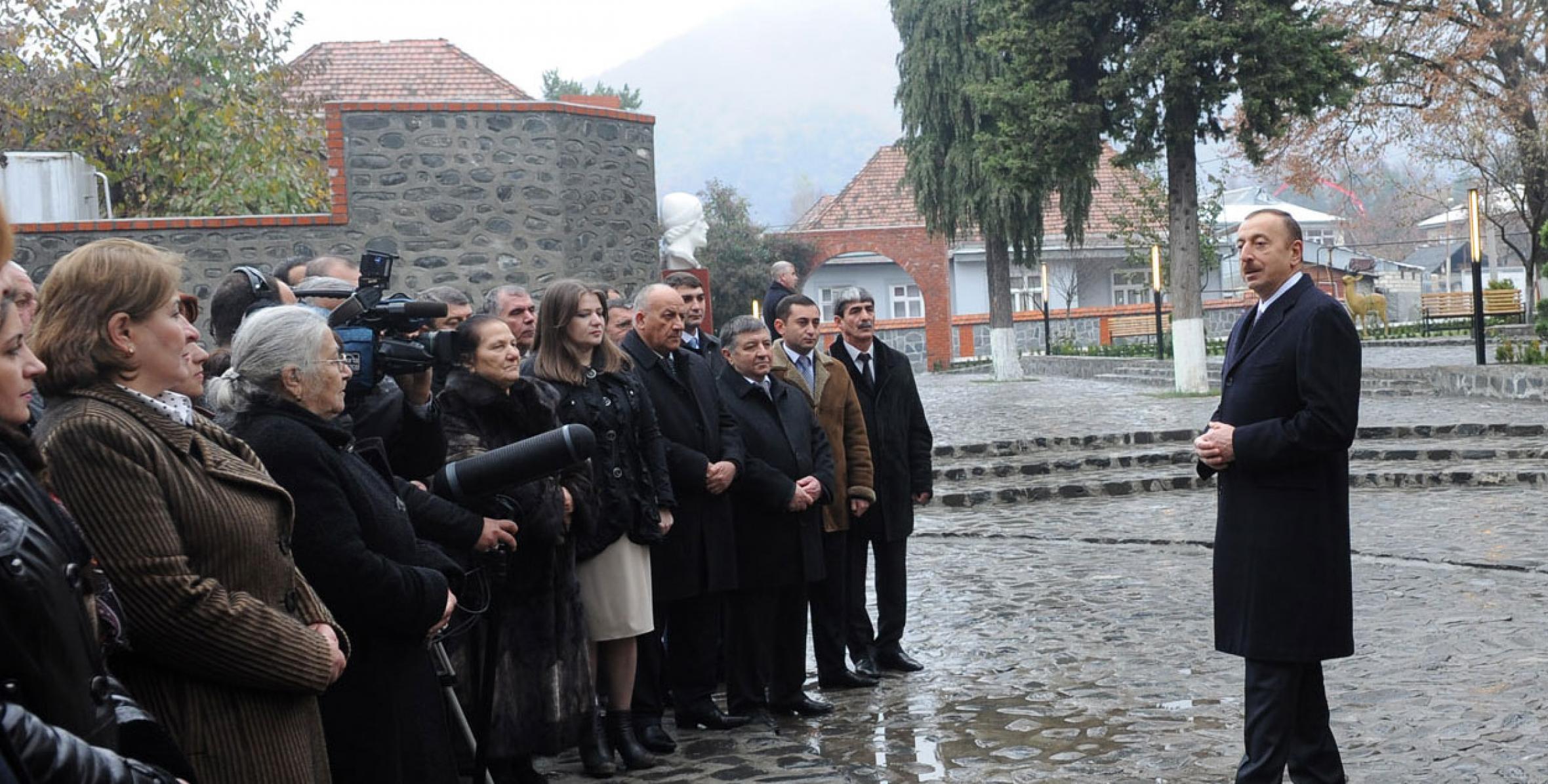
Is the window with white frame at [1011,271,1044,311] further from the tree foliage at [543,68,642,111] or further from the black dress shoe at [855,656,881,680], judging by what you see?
the black dress shoe at [855,656,881,680]

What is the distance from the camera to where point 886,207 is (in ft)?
170

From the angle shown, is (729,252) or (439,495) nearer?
(439,495)

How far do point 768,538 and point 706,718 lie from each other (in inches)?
32.3

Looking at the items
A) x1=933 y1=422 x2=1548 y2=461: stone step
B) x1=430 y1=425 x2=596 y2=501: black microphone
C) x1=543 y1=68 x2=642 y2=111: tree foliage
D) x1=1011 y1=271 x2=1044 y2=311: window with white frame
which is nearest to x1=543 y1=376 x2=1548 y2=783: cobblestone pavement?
x1=430 y1=425 x2=596 y2=501: black microphone

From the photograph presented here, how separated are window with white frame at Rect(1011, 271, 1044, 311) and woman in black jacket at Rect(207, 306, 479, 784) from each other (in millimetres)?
52176

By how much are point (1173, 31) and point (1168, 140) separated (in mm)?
1838

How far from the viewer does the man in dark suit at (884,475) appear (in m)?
7.58

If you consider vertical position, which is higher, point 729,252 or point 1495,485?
point 729,252

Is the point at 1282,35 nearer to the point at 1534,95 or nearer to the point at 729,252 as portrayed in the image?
the point at 1534,95

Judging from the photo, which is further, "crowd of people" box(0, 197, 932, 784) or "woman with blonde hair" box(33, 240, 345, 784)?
"woman with blonde hair" box(33, 240, 345, 784)

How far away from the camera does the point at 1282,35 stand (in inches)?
843

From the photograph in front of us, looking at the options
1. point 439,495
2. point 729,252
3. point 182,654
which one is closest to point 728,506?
point 439,495

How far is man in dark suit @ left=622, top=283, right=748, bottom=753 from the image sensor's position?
641cm

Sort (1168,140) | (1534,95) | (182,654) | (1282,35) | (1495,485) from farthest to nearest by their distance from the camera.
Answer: (1534,95) → (1168,140) → (1282,35) → (1495,485) → (182,654)
